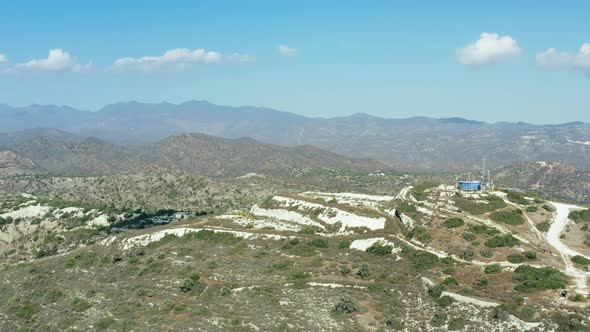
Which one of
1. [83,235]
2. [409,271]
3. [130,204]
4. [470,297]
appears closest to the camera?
[470,297]

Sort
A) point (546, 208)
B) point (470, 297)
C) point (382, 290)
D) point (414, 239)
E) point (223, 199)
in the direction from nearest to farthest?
point (470, 297), point (382, 290), point (414, 239), point (546, 208), point (223, 199)

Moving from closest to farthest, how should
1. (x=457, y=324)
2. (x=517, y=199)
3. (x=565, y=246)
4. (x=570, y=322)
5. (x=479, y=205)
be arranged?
1. (x=570, y=322)
2. (x=457, y=324)
3. (x=565, y=246)
4. (x=479, y=205)
5. (x=517, y=199)

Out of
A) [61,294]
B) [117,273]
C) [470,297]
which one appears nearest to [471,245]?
[470,297]

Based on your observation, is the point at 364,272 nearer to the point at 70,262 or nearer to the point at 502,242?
the point at 502,242

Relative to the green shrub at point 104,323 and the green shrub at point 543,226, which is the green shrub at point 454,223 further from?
the green shrub at point 104,323

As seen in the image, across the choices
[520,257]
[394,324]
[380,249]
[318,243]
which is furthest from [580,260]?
[318,243]

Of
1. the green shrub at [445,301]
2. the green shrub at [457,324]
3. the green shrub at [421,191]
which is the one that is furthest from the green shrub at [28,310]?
the green shrub at [421,191]

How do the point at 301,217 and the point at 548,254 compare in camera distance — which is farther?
the point at 301,217

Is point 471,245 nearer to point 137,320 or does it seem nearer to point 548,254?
point 548,254
